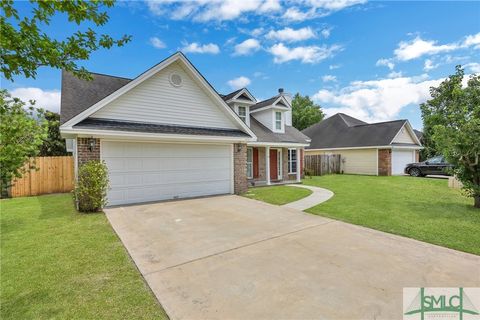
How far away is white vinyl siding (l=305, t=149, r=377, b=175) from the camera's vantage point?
73.3 feet

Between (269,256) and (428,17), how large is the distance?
35.8ft

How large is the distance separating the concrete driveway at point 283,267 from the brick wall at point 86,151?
117 inches

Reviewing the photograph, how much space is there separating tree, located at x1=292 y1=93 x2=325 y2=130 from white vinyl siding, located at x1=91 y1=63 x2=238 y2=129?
1450 inches

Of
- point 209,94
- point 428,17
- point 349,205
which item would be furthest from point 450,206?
point 209,94

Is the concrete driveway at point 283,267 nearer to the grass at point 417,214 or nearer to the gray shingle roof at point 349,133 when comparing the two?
the grass at point 417,214

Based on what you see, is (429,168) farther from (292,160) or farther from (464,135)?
(464,135)

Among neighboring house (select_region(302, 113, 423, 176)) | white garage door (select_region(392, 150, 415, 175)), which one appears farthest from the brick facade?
white garage door (select_region(392, 150, 415, 175))

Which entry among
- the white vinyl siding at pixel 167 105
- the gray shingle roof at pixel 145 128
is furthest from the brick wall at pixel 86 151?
the white vinyl siding at pixel 167 105

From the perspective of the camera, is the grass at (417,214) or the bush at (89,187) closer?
the grass at (417,214)

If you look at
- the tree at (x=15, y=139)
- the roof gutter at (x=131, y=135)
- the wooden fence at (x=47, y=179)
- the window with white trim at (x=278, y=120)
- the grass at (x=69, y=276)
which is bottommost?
the grass at (x=69, y=276)

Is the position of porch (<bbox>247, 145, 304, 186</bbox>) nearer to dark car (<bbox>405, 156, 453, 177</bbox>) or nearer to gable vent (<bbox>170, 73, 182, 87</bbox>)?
gable vent (<bbox>170, 73, 182, 87</bbox>)

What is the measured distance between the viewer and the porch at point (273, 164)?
1620 cm

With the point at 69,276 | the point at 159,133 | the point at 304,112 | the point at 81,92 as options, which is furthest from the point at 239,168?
the point at 304,112

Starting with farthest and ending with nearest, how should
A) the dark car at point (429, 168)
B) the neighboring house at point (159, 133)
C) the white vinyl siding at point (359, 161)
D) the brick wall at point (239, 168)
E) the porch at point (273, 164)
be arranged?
the white vinyl siding at point (359, 161) < the dark car at point (429, 168) < the porch at point (273, 164) < the brick wall at point (239, 168) < the neighboring house at point (159, 133)
